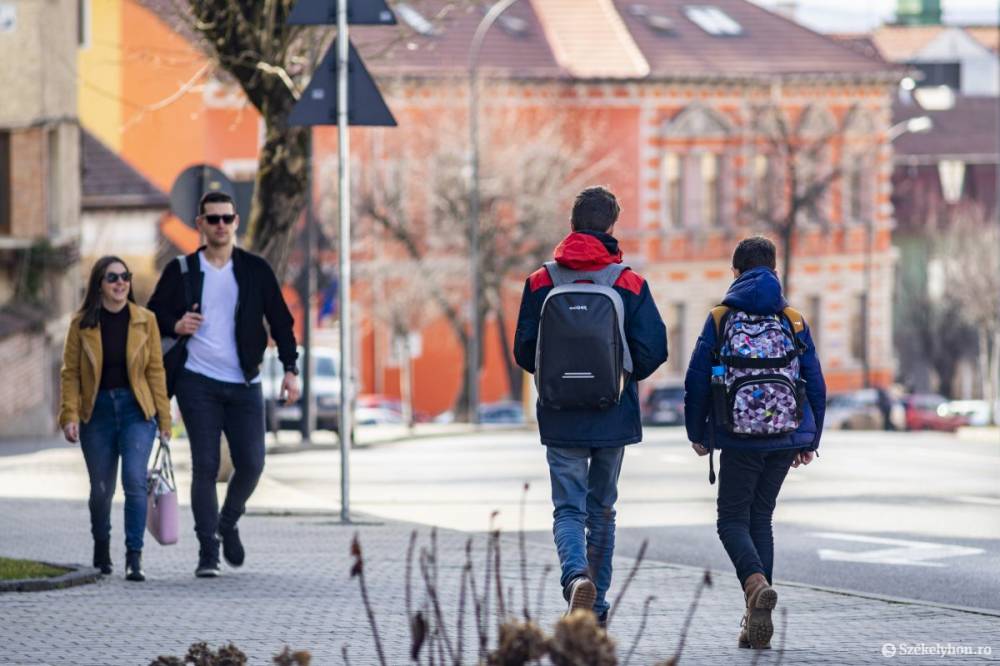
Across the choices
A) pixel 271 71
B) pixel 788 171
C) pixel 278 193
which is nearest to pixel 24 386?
pixel 278 193

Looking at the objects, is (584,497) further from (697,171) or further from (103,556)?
(697,171)

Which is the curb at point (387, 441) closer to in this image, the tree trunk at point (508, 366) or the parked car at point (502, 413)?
the parked car at point (502, 413)

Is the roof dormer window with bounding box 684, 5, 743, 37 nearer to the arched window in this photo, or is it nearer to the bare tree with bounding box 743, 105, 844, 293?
the arched window

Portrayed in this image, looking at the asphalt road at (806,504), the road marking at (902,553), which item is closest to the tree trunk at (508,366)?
the asphalt road at (806,504)

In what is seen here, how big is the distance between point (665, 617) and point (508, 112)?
53523 mm

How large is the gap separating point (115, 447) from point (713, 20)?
6433cm

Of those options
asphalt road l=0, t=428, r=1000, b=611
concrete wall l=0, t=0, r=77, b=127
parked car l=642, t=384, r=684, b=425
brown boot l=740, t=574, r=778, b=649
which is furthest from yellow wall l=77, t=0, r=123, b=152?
brown boot l=740, t=574, r=778, b=649

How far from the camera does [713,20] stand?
246 feet

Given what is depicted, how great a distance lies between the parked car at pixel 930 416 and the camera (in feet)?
216

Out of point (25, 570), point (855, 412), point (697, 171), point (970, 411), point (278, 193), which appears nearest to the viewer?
point (25, 570)

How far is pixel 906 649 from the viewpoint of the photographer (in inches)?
369

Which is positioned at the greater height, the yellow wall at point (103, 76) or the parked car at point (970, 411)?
the yellow wall at point (103, 76)

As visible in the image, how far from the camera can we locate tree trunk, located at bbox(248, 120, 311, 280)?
21781 mm

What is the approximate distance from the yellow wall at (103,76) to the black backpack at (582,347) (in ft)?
164
